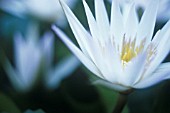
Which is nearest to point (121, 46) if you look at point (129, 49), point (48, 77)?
point (129, 49)

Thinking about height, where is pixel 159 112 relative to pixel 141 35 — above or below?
below

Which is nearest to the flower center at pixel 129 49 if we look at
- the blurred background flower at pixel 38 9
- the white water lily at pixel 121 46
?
the white water lily at pixel 121 46

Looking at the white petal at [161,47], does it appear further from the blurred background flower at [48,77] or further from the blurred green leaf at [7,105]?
the blurred green leaf at [7,105]

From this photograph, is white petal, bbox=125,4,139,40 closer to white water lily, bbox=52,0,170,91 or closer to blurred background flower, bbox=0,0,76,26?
white water lily, bbox=52,0,170,91

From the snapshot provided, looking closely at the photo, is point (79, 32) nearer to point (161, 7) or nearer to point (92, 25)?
point (92, 25)

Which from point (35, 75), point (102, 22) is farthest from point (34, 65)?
point (102, 22)

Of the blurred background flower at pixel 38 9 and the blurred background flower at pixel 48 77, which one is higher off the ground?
the blurred background flower at pixel 38 9

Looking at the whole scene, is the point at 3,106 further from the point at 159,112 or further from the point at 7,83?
the point at 159,112
